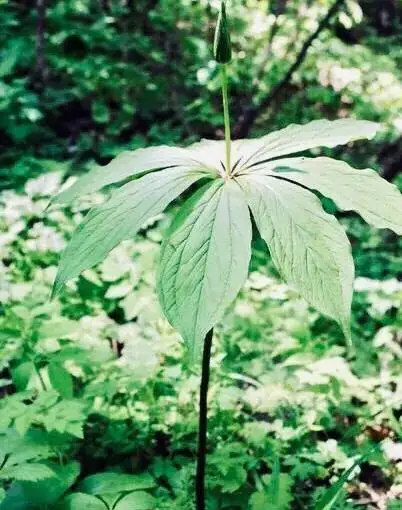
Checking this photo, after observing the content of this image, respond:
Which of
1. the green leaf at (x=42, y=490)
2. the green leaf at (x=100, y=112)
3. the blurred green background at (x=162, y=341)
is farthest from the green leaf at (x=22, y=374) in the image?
the green leaf at (x=100, y=112)

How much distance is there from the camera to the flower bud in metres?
1.04

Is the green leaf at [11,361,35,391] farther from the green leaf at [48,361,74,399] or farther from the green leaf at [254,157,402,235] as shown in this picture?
the green leaf at [254,157,402,235]

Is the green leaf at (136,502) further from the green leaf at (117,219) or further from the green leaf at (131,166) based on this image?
A: the green leaf at (131,166)

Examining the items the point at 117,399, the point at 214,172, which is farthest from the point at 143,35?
the point at 214,172

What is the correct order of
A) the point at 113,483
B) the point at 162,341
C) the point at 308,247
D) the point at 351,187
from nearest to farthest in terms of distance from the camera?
the point at 308,247
the point at 351,187
the point at 113,483
the point at 162,341

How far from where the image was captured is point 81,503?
4.79 ft

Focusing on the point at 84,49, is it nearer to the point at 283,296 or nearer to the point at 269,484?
the point at 283,296

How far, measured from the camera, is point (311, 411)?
1.93 metres

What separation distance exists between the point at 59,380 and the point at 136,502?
477 mm

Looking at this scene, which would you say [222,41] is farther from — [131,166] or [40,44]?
[40,44]

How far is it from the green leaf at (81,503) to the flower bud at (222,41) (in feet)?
3.81

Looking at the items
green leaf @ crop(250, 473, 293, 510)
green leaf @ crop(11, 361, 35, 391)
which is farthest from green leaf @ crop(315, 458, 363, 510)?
green leaf @ crop(11, 361, 35, 391)

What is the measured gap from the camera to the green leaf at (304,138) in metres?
1.21

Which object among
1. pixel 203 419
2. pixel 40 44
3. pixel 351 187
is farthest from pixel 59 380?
pixel 40 44
